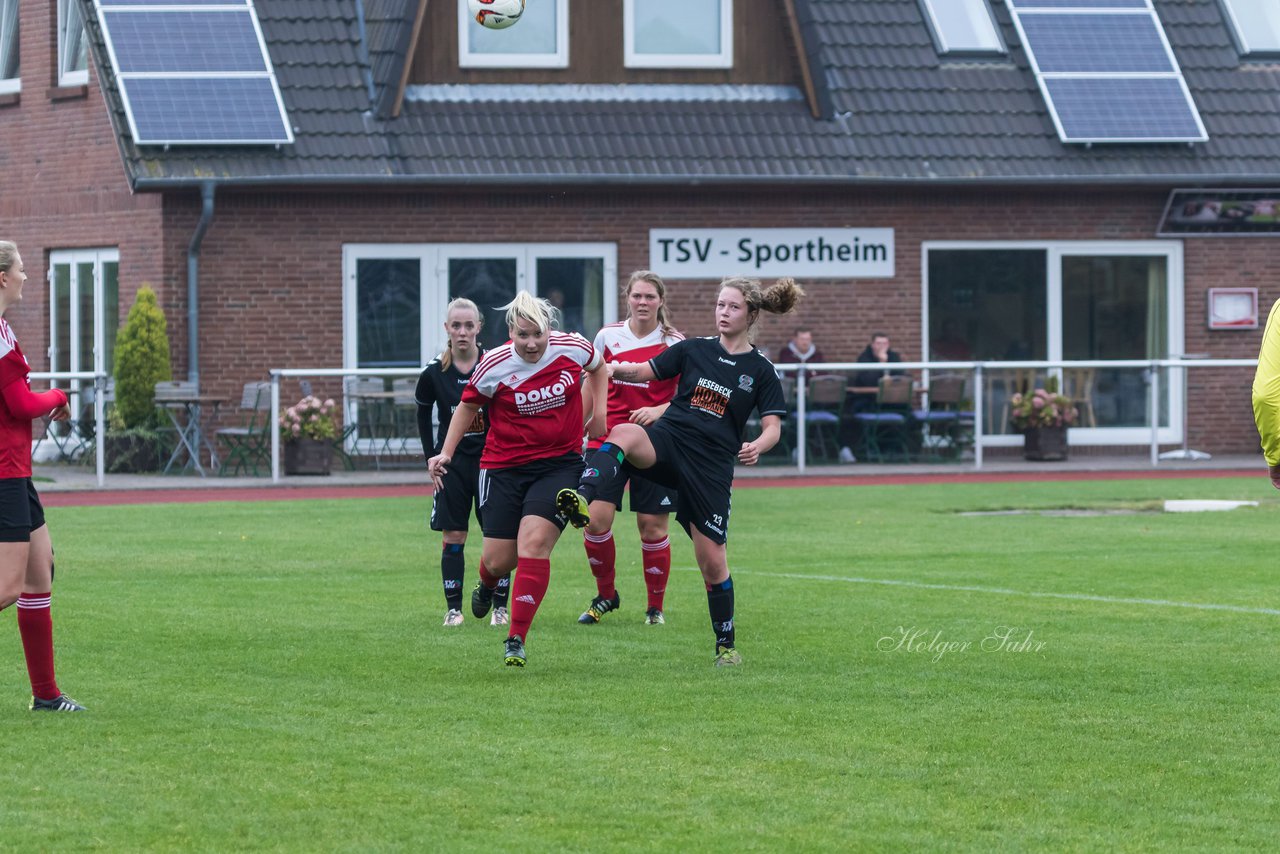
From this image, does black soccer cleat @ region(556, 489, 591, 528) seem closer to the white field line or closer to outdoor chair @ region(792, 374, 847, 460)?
the white field line

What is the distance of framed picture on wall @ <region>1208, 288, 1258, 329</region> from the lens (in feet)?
86.0

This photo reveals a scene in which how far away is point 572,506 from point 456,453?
6.74 feet

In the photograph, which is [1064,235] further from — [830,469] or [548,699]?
[548,699]

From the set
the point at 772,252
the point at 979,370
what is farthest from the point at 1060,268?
the point at 772,252

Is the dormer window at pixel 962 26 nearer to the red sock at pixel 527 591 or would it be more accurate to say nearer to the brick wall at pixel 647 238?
the brick wall at pixel 647 238

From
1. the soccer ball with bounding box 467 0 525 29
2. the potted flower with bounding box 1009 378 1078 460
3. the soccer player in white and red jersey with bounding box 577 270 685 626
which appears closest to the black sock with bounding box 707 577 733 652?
the soccer player in white and red jersey with bounding box 577 270 685 626

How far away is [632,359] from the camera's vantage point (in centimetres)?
1130

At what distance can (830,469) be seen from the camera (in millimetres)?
23016

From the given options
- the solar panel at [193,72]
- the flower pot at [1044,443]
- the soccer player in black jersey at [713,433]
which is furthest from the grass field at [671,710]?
the solar panel at [193,72]

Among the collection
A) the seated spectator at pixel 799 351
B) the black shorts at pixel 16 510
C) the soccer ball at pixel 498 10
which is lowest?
the black shorts at pixel 16 510

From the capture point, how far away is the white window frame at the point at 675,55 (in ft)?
82.7

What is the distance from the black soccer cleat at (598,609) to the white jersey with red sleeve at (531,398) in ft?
5.00

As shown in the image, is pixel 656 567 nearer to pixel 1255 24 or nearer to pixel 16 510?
pixel 16 510

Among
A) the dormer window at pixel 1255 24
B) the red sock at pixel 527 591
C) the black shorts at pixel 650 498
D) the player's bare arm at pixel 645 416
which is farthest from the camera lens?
the dormer window at pixel 1255 24
